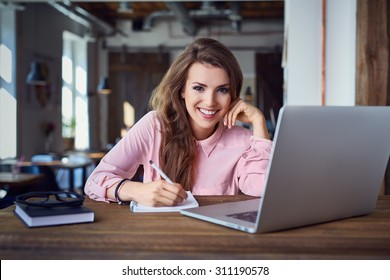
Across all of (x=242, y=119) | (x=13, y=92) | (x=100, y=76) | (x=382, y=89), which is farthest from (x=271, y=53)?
(x=242, y=119)

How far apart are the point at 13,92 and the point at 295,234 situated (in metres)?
7.34

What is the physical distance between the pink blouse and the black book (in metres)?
0.67

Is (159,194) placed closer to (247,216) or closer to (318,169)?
(247,216)

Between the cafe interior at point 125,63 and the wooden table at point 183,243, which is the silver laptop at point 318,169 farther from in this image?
the cafe interior at point 125,63

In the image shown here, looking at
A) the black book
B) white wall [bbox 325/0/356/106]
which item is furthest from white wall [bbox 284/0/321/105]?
the black book

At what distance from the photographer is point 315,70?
13.9 feet

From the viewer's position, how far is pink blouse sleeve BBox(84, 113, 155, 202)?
174cm

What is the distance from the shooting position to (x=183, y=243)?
42.1 inches

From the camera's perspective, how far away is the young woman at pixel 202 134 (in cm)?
211

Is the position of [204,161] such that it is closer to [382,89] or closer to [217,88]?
[217,88]

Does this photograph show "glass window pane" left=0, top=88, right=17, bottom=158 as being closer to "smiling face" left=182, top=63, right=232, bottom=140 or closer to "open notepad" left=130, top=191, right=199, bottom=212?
"smiling face" left=182, top=63, right=232, bottom=140

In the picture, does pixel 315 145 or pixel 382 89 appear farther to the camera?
pixel 382 89

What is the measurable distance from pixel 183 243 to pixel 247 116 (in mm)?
1197
